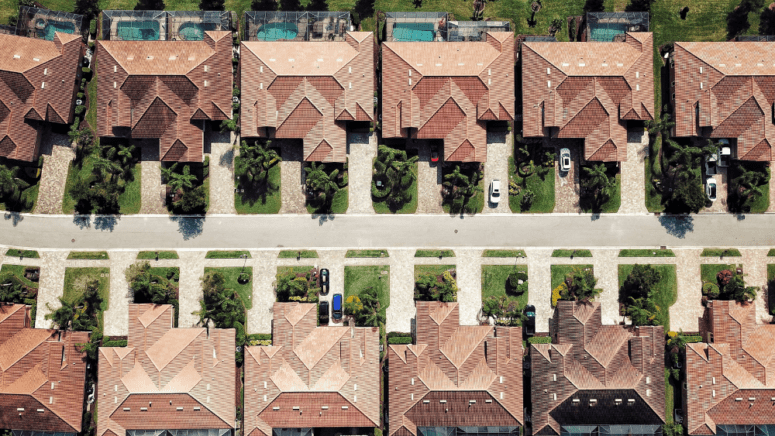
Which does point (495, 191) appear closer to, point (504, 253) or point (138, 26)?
point (504, 253)

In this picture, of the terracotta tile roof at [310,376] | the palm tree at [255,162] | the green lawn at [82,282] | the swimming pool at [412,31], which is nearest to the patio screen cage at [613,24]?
the swimming pool at [412,31]

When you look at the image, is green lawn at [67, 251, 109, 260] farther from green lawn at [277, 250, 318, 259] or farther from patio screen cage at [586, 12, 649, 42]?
patio screen cage at [586, 12, 649, 42]

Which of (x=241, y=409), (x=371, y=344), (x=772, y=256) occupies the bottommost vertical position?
(x=241, y=409)

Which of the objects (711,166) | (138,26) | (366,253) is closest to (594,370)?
(711,166)

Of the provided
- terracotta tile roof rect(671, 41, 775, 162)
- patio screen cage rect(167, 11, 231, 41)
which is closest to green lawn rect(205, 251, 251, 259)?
patio screen cage rect(167, 11, 231, 41)

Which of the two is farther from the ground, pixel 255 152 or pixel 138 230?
pixel 255 152

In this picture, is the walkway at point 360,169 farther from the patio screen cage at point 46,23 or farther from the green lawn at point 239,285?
the patio screen cage at point 46,23

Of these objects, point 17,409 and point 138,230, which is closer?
point 17,409

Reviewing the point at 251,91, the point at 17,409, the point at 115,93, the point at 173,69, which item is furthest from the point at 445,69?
the point at 17,409

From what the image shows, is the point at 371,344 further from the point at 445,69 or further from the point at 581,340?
the point at 445,69
